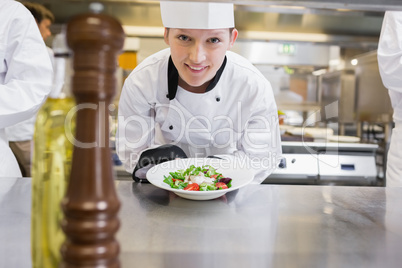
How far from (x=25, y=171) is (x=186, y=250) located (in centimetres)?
247

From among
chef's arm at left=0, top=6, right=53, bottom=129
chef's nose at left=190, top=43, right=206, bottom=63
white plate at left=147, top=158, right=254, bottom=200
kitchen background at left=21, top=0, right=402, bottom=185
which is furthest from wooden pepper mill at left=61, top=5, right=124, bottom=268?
kitchen background at left=21, top=0, right=402, bottom=185

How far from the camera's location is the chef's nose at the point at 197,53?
1260mm

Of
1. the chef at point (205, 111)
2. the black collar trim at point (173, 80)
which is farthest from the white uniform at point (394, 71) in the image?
the black collar trim at point (173, 80)

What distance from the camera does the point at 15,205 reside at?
0.84 m

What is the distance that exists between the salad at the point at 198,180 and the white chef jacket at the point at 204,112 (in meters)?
0.49

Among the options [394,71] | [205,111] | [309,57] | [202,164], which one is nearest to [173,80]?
[205,111]

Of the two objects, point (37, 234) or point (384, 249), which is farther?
point (384, 249)

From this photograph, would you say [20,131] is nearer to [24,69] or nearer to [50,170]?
[24,69]

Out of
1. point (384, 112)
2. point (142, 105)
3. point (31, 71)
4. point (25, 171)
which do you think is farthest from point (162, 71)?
point (384, 112)

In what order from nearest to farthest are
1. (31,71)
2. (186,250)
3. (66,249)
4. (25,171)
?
(66,249), (186,250), (31,71), (25,171)

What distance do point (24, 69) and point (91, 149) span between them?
1384mm

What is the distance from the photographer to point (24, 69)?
153cm

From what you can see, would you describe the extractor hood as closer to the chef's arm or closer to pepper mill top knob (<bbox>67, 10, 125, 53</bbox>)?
the chef's arm

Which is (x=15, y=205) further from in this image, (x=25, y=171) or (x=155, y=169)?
(x=25, y=171)
